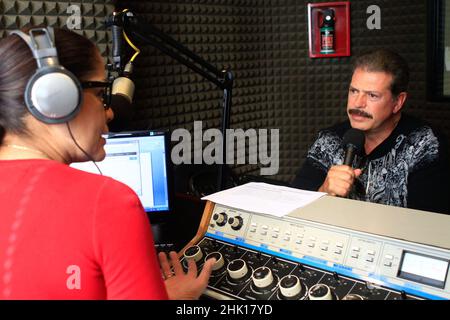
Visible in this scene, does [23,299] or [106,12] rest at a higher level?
[106,12]

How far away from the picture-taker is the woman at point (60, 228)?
0.67m

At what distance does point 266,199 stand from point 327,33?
79.9 inches

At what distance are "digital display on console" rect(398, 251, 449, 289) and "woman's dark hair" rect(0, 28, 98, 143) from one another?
69 cm

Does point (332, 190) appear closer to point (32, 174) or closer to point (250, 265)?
point (250, 265)

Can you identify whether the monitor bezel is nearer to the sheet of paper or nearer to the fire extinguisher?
the sheet of paper

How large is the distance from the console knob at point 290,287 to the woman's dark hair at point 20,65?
0.55m

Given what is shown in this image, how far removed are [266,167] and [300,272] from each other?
2.20 meters

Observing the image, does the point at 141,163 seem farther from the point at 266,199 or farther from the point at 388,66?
the point at 388,66

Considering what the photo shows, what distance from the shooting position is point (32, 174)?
2.33 ft

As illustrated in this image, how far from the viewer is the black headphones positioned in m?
0.71

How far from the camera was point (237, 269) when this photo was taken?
3.23ft

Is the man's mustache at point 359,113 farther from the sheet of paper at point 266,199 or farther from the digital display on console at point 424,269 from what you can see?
the digital display on console at point 424,269

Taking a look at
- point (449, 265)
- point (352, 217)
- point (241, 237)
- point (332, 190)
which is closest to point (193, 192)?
point (332, 190)

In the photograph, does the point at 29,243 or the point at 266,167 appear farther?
the point at 266,167
